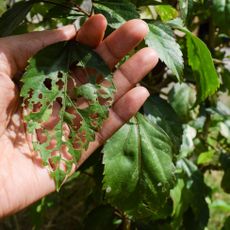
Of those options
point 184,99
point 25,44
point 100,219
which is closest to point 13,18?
point 25,44

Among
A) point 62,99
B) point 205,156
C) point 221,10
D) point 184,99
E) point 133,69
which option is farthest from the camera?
point 205,156

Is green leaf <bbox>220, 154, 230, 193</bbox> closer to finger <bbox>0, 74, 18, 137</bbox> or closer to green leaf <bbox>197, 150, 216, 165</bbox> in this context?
green leaf <bbox>197, 150, 216, 165</bbox>

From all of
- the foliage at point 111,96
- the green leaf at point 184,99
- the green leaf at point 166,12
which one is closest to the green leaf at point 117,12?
the foliage at point 111,96

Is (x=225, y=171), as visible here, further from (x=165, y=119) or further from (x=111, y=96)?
(x=111, y=96)

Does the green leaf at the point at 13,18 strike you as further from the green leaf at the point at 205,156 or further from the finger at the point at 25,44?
the green leaf at the point at 205,156

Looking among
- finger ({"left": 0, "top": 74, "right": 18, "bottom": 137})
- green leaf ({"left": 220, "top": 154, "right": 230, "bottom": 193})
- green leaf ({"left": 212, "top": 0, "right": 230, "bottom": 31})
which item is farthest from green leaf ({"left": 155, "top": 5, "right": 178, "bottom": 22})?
green leaf ({"left": 220, "top": 154, "right": 230, "bottom": 193})

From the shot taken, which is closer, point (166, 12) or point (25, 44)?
point (25, 44)

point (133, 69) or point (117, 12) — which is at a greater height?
point (117, 12)
